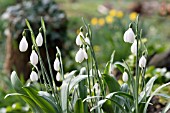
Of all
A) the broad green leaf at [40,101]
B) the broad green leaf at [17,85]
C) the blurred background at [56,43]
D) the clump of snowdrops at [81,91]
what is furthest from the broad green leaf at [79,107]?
the blurred background at [56,43]

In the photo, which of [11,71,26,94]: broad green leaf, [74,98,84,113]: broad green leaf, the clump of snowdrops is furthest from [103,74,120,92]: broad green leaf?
[11,71,26,94]: broad green leaf

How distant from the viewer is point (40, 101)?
90.4 inches

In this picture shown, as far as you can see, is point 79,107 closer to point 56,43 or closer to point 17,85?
point 17,85

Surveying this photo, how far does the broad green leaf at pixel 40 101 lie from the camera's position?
89.7 inches

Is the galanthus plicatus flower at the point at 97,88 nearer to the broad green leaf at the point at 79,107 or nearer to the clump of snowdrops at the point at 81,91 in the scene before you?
the clump of snowdrops at the point at 81,91

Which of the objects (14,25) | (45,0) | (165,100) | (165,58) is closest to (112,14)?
(45,0)

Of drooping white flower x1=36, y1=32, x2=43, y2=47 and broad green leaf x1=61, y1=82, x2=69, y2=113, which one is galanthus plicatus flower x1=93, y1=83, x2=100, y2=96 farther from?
drooping white flower x1=36, y1=32, x2=43, y2=47

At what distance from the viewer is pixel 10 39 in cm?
491

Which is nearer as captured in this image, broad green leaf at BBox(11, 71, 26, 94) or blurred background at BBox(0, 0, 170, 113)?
broad green leaf at BBox(11, 71, 26, 94)

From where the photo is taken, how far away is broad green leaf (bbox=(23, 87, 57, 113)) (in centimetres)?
228

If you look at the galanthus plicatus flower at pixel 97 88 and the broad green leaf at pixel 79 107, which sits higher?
the galanthus plicatus flower at pixel 97 88

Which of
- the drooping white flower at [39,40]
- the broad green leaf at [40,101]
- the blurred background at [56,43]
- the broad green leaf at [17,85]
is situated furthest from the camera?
the blurred background at [56,43]

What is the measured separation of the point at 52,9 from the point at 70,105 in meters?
2.92

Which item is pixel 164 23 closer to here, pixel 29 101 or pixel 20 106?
pixel 20 106
